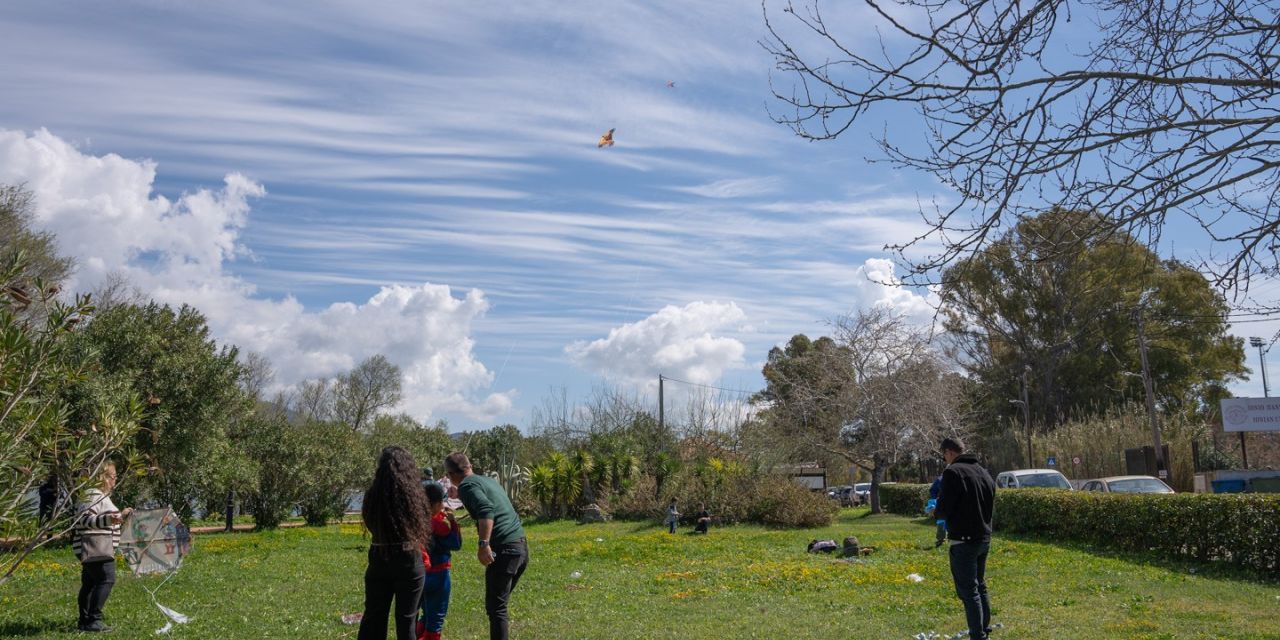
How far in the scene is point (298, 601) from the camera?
11.2 metres

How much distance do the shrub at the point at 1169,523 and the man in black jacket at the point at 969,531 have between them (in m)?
7.29

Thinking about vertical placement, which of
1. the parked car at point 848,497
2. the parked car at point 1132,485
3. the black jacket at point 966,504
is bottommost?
the parked car at point 848,497

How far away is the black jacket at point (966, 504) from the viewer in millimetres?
8062

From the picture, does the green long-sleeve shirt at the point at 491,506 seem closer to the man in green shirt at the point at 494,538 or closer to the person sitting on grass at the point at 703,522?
the man in green shirt at the point at 494,538

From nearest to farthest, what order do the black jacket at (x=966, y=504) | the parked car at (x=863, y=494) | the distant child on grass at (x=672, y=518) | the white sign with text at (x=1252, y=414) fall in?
the black jacket at (x=966, y=504) < the distant child on grass at (x=672, y=518) < the white sign with text at (x=1252, y=414) < the parked car at (x=863, y=494)

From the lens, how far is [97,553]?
8.76 metres

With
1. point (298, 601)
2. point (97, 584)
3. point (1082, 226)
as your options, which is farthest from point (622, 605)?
point (1082, 226)

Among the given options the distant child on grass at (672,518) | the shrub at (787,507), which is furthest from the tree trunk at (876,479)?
the distant child on grass at (672,518)

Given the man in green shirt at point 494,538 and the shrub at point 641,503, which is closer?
the man in green shirt at point 494,538

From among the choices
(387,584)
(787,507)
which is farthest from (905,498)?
(387,584)

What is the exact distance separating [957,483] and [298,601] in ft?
25.0

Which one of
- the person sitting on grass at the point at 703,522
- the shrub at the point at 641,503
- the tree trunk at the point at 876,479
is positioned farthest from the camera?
the tree trunk at the point at 876,479

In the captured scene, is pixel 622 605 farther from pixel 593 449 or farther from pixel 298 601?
pixel 593 449

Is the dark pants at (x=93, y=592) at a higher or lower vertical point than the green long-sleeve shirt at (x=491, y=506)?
lower
